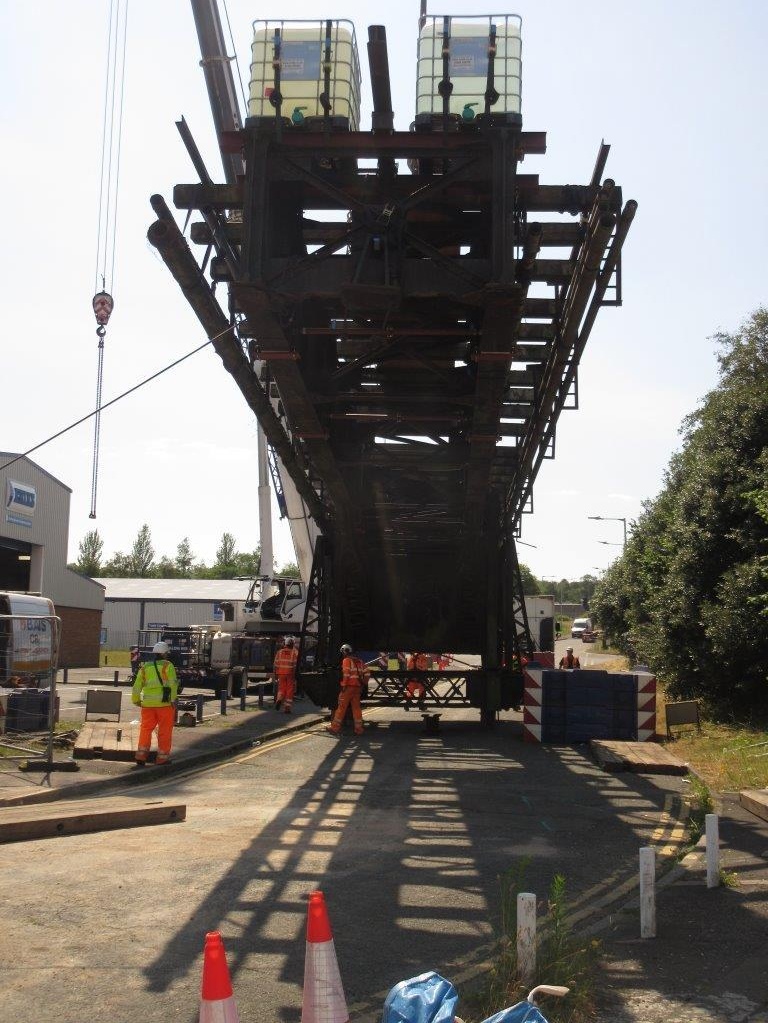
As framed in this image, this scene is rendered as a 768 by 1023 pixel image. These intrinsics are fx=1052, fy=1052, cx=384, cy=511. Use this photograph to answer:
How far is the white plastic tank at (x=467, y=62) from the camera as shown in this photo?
952cm

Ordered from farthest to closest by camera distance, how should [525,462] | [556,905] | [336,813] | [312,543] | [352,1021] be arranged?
1. [312,543]
2. [525,462]
3. [336,813]
4. [556,905]
5. [352,1021]

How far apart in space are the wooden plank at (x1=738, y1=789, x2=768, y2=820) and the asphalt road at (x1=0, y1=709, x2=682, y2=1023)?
3.01 ft

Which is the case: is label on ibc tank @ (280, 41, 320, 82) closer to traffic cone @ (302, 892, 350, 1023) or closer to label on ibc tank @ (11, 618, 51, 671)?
traffic cone @ (302, 892, 350, 1023)

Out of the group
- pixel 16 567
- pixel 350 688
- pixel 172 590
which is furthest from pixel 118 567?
pixel 350 688

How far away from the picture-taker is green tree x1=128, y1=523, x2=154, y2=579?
507 feet

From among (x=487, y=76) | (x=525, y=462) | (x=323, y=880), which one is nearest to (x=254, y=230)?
(x=487, y=76)

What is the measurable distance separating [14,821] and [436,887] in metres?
4.04

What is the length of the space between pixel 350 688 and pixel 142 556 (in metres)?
141

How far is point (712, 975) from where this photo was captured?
6066mm

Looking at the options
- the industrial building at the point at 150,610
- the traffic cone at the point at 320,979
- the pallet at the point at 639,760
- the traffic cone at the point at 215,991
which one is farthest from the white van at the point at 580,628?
the traffic cone at the point at 215,991

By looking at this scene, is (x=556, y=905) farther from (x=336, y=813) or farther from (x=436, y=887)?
(x=336, y=813)

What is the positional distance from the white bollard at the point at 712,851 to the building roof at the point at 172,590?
72.3m

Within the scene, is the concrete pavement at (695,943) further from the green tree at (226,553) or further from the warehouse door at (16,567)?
the green tree at (226,553)

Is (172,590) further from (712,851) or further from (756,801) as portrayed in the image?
(712,851)
